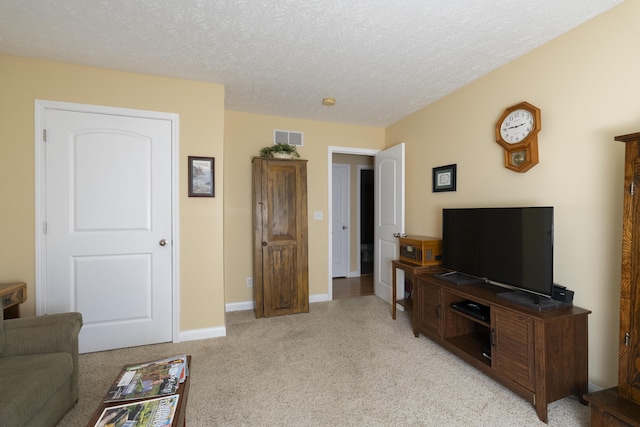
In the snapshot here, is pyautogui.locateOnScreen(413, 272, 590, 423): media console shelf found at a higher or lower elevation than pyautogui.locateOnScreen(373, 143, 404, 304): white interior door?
lower

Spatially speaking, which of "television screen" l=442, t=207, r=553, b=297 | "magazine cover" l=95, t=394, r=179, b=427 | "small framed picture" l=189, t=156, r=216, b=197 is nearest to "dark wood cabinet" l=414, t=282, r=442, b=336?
"television screen" l=442, t=207, r=553, b=297

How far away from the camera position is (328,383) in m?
2.02

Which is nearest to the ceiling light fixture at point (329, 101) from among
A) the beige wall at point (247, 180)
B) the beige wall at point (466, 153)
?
the beige wall at point (247, 180)

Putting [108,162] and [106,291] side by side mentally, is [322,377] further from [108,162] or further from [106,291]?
[108,162]

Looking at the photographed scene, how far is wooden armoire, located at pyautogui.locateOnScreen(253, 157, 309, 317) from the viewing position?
10.6 ft

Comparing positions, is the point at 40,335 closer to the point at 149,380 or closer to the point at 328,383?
the point at 149,380

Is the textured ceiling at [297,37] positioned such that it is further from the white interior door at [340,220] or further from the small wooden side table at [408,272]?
the white interior door at [340,220]

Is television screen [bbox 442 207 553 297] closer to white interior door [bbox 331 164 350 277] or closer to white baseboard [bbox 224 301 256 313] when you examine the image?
white baseboard [bbox 224 301 256 313]

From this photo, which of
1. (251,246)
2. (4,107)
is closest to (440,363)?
(251,246)

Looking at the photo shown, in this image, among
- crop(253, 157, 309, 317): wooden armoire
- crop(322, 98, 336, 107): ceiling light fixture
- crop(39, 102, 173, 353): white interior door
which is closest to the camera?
crop(39, 102, 173, 353): white interior door

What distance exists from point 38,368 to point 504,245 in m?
2.97

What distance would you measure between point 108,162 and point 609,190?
375 cm

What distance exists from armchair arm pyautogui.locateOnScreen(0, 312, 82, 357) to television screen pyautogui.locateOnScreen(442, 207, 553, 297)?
2.91 metres

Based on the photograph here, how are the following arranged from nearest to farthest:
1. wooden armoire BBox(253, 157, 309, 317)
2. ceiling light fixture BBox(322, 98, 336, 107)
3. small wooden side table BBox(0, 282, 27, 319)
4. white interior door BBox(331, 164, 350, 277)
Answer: small wooden side table BBox(0, 282, 27, 319)
ceiling light fixture BBox(322, 98, 336, 107)
wooden armoire BBox(253, 157, 309, 317)
white interior door BBox(331, 164, 350, 277)
